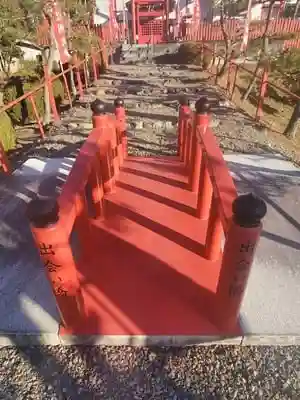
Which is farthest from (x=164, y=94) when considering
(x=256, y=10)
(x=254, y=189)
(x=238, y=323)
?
(x=256, y=10)

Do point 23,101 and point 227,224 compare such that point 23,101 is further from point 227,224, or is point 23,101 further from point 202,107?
point 227,224

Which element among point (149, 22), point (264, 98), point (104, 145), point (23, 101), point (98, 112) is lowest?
point (264, 98)

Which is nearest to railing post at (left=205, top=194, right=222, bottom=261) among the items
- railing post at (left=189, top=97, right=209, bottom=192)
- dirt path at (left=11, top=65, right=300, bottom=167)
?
railing post at (left=189, top=97, right=209, bottom=192)

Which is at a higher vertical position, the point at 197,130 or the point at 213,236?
the point at 197,130

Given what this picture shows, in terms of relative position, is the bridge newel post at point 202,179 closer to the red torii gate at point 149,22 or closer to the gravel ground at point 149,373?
the gravel ground at point 149,373

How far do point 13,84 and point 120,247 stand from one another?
9.96 meters

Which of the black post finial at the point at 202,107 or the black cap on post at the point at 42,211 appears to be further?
the black post finial at the point at 202,107

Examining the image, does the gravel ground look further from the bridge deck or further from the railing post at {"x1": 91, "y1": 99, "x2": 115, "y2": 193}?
the railing post at {"x1": 91, "y1": 99, "x2": 115, "y2": 193}

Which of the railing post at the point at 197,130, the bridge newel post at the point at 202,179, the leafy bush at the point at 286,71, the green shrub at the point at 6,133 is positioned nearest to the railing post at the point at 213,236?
the bridge newel post at the point at 202,179

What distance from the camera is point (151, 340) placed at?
6.49 ft

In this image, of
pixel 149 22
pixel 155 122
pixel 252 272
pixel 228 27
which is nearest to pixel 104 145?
pixel 252 272

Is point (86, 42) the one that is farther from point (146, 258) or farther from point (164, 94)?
point (146, 258)

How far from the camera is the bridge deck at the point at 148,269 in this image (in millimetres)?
2033

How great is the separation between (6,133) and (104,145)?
5483 millimetres
